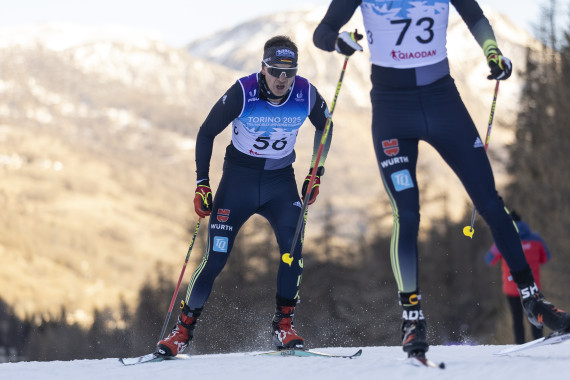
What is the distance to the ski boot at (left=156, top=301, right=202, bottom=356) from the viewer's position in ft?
18.4

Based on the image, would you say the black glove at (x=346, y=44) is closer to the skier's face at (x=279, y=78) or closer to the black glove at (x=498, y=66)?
the black glove at (x=498, y=66)

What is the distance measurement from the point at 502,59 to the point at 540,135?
30.9 metres

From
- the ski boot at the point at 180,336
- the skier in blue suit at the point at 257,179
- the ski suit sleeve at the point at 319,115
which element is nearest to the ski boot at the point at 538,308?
the skier in blue suit at the point at 257,179

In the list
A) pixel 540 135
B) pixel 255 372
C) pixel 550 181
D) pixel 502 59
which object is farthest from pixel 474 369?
pixel 540 135

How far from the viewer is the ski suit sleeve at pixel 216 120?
5.48 meters

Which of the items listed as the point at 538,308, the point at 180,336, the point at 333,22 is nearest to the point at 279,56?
the point at 333,22

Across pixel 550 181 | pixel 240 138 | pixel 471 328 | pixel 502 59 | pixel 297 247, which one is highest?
pixel 502 59

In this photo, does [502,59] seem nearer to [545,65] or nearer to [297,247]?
[297,247]

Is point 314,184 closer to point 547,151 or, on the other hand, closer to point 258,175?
point 258,175

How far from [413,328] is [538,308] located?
29.1 inches

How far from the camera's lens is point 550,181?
3055 cm

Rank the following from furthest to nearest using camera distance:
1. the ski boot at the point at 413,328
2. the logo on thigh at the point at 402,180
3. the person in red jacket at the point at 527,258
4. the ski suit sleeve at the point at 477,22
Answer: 1. the person in red jacket at the point at 527,258
2. the ski suit sleeve at the point at 477,22
3. the logo on thigh at the point at 402,180
4. the ski boot at the point at 413,328

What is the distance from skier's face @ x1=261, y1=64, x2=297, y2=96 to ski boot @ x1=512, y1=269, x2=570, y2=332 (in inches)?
79.4

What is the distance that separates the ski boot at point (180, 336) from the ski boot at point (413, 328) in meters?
2.00
